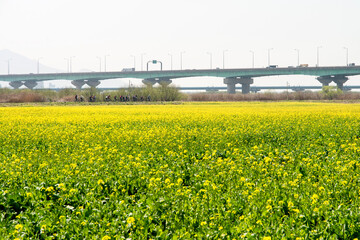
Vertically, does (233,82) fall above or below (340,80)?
below

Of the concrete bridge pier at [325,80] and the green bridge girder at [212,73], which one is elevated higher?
the green bridge girder at [212,73]

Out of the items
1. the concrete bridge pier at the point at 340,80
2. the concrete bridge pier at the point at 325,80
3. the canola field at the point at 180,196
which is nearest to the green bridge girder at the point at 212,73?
the concrete bridge pier at the point at 325,80

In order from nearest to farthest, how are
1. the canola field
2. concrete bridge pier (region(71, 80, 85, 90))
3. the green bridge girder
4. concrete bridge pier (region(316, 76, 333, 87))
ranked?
the canola field → the green bridge girder → concrete bridge pier (region(316, 76, 333, 87)) → concrete bridge pier (region(71, 80, 85, 90))

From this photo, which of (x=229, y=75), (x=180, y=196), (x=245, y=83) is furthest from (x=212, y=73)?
(x=180, y=196)

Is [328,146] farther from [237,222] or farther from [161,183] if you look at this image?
[237,222]

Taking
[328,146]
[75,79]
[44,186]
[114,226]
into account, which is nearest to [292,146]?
[328,146]

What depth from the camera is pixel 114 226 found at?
7.34 m

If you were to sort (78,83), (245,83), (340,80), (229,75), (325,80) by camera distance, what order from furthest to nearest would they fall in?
1. (78,83)
2. (245,83)
3. (229,75)
4. (340,80)
5. (325,80)

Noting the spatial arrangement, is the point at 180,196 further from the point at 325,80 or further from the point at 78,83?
the point at 78,83

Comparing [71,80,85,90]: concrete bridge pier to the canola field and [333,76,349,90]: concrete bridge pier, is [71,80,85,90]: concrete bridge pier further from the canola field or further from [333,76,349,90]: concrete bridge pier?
the canola field

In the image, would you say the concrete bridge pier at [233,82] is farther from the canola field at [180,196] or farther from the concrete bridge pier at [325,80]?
the canola field at [180,196]

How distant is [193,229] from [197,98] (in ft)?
267

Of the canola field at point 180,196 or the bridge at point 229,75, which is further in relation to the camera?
the bridge at point 229,75

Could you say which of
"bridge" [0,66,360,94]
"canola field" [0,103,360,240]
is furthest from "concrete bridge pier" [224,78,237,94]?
"canola field" [0,103,360,240]
